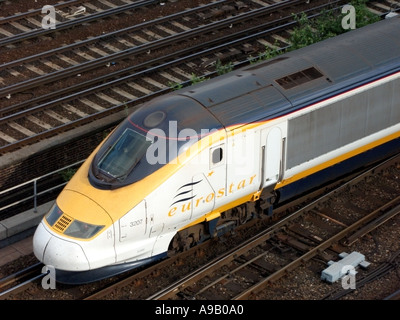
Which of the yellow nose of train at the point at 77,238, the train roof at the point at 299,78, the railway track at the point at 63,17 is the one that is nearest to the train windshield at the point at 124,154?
the yellow nose of train at the point at 77,238

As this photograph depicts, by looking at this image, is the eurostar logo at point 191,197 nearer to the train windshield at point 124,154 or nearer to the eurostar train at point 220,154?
the eurostar train at point 220,154

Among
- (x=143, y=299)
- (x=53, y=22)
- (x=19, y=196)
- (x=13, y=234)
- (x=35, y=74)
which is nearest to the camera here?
(x=143, y=299)

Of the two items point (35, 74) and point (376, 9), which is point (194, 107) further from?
point (376, 9)

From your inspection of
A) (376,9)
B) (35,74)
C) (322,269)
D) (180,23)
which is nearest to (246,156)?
(322,269)

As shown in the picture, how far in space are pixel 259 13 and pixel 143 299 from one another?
45.2 feet

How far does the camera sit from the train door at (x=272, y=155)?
59.0ft

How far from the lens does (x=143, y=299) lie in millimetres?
17203

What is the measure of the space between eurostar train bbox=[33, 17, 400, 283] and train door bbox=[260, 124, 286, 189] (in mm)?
25

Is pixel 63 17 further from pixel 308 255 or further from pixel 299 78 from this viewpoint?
pixel 308 255

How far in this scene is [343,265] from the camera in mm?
17891

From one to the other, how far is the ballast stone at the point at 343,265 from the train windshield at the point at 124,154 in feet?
13.7

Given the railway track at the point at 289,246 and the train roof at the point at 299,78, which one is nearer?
the railway track at the point at 289,246

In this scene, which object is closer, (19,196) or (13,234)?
(13,234)

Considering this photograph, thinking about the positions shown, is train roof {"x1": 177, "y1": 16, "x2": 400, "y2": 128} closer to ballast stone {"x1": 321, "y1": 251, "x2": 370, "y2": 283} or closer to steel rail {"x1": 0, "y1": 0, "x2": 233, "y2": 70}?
ballast stone {"x1": 321, "y1": 251, "x2": 370, "y2": 283}
